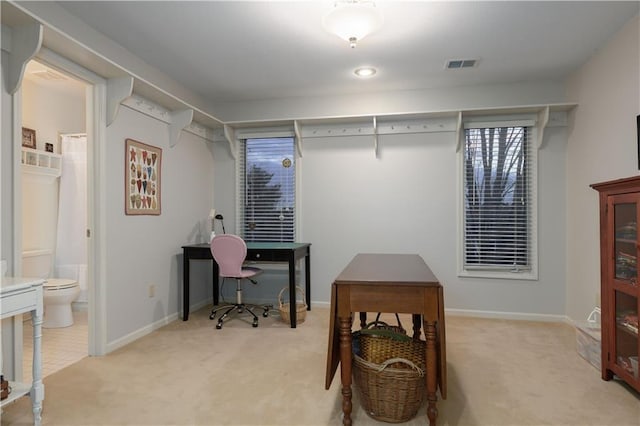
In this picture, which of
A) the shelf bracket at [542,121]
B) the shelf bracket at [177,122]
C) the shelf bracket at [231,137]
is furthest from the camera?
the shelf bracket at [231,137]

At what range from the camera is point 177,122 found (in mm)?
3641

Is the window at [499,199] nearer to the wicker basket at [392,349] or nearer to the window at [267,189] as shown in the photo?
the window at [267,189]

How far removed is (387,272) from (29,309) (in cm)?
192

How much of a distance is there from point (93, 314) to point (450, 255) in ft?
11.2

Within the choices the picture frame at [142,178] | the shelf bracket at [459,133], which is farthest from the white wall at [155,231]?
the shelf bracket at [459,133]

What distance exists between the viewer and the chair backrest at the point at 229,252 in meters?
3.38

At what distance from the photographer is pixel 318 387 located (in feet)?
7.46

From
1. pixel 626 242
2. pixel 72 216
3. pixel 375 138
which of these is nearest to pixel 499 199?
pixel 375 138

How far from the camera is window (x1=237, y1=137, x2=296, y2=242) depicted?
14.4 ft

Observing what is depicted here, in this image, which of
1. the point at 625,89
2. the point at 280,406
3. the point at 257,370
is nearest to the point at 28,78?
the point at 257,370

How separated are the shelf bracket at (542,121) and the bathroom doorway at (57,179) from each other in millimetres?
4805

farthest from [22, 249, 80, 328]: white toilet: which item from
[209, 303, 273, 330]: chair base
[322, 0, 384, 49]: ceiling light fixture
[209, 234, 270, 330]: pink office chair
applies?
[322, 0, 384, 49]: ceiling light fixture

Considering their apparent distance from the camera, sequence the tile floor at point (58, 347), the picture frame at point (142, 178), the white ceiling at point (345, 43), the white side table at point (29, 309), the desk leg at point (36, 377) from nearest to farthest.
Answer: the white side table at point (29, 309) < the desk leg at point (36, 377) < the white ceiling at point (345, 43) < the tile floor at point (58, 347) < the picture frame at point (142, 178)

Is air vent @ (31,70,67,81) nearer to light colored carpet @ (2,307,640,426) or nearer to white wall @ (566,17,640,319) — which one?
light colored carpet @ (2,307,640,426)
